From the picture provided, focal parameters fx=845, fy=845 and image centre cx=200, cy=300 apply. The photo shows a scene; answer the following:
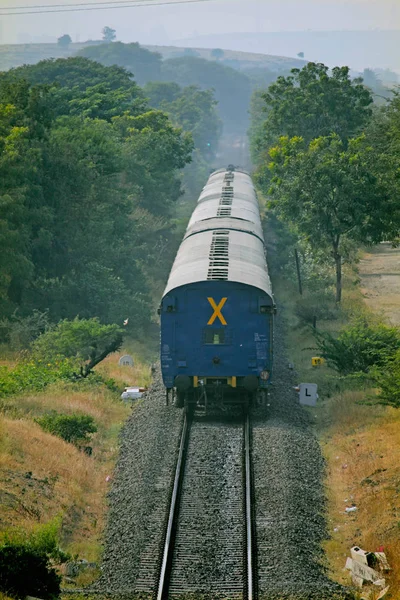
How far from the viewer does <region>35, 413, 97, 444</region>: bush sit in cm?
1912

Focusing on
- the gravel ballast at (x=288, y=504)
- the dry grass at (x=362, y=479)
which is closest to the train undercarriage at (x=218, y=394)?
the gravel ballast at (x=288, y=504)

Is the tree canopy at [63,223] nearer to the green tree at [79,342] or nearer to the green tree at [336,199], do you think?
the green tree at [79,342]

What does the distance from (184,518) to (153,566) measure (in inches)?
65.5

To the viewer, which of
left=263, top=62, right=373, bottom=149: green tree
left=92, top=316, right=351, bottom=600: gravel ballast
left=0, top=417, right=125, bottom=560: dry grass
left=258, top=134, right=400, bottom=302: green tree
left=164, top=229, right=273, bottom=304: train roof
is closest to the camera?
left=92, top=316, right=351, bottom=600: gravel ballast

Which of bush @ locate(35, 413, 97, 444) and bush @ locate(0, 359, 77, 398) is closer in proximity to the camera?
bush @ locate(35, 413, 97, 444)

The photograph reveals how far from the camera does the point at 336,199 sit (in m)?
33.1

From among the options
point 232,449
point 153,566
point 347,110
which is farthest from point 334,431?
point 347,110

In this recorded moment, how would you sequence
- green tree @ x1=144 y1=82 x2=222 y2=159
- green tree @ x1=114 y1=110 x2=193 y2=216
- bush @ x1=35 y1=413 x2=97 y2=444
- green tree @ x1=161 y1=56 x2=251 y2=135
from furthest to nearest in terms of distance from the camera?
green tree @ x1=161 y1=56 x2=251 y2=135 → green tree @ x1=144 y1=82 x2=222 y2=159 → green tree @ x1=114 y1=110 x2=193 y2=216 → bush @ x1=35 y1=413 x2=97 y2=444

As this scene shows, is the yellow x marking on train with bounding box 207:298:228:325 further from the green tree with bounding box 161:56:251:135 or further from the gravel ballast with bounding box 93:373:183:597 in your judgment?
the green tree with bounding box 161:56:251:135

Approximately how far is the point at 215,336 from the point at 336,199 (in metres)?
14.8

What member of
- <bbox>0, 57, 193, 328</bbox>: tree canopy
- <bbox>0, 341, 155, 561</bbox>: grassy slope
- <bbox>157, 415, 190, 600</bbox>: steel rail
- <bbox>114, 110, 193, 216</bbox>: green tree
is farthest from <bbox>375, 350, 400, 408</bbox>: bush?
<bbox>114, 110, 193, 216</bbox>: green tree

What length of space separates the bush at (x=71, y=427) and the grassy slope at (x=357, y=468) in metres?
5.43

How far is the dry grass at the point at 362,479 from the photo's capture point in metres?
14.2

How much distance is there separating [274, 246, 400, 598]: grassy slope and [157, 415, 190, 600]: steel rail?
2632 mm
